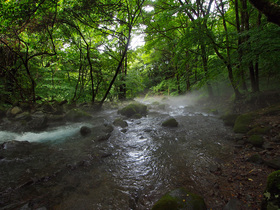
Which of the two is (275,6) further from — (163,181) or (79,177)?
(79,177)

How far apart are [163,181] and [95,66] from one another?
894 centimetres

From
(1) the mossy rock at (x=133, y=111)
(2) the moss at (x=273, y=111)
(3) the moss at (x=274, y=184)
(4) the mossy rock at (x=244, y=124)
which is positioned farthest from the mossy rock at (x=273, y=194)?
(1) the mossy rock at (x=133, y=111)

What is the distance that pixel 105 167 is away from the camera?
3.23m

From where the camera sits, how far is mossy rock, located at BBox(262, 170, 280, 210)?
1.50 meters

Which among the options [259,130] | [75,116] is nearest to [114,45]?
[75,116]

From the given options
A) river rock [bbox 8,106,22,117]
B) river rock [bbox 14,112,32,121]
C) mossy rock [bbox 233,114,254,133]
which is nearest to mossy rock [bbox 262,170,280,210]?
mossy rock [bbox 233,114,254,133]

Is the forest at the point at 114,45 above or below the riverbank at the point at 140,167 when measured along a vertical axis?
above

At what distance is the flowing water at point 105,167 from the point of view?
2.28m

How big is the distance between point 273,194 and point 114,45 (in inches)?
386

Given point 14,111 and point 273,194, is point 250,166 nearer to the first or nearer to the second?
point 273,194

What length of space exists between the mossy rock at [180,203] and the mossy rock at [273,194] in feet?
2.50

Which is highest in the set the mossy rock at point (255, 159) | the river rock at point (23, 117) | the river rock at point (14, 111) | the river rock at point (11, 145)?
the river rock at point (14, 111)

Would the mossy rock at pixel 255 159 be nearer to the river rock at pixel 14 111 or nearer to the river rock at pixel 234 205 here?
the river rock at pixel 234 205

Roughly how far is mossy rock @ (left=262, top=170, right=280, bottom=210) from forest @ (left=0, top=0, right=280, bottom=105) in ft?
6.81
